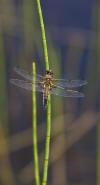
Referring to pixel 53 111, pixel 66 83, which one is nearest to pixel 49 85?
pixel 66 83

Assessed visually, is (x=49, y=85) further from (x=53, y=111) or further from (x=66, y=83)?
(x=53, y=111)

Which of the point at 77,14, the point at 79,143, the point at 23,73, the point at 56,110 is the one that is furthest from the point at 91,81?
the point at 77,14

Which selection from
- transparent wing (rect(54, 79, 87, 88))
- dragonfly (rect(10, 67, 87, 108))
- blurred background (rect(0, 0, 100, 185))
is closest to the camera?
dragonfly (rect(10, 67, 87, 108))

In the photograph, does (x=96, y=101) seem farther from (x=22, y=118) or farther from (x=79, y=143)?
(x=22, y=118)

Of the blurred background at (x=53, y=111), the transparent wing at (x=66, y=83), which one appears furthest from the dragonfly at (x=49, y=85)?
the blurred background at (x=53, y=111)

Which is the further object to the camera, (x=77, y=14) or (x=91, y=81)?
(x=77, y=14)

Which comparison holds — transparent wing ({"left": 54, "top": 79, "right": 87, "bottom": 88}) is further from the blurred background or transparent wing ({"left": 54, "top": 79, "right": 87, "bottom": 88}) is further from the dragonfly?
the blurred background

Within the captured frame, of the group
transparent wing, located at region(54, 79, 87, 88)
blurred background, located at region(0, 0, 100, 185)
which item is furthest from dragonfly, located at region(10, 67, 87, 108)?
blurred background, located at region(0, 0, 100, 185)

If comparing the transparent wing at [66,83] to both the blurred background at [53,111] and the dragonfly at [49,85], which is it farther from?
the blurred background at [53,111]
